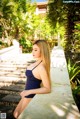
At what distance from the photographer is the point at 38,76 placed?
2953 millimetres

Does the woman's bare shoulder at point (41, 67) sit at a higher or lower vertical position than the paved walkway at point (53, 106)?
higher

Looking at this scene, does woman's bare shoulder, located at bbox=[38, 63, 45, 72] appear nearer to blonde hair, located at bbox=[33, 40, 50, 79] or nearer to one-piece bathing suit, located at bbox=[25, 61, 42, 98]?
blonde hair, located at bbox=[33, 40, 50, 79]

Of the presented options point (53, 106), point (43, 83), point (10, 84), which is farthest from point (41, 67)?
point (10, 84)

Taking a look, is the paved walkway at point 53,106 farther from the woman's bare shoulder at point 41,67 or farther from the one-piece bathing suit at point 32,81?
the woman's bare shoulder at point 41,67

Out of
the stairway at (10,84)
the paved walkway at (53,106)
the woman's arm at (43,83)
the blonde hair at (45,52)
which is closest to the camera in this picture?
the paved walkway at (53,106)

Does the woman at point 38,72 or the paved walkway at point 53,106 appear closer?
the paved walkway at point 53,106

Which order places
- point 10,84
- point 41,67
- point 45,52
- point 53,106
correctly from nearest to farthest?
point 53,106
point 41,67
point 45,52
point 10,84

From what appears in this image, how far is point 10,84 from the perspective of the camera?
767 cm

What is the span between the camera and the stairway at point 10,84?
236 inches

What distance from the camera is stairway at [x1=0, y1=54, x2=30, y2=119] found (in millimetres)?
6004

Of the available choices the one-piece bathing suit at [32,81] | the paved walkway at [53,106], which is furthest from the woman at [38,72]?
the paved walkway at [53,106]

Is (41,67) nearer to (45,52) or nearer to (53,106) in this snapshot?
(45,52)

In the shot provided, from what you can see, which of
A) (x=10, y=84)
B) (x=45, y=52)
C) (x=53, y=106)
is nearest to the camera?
(x=53, y=106)

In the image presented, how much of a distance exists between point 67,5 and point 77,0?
3.75ft
